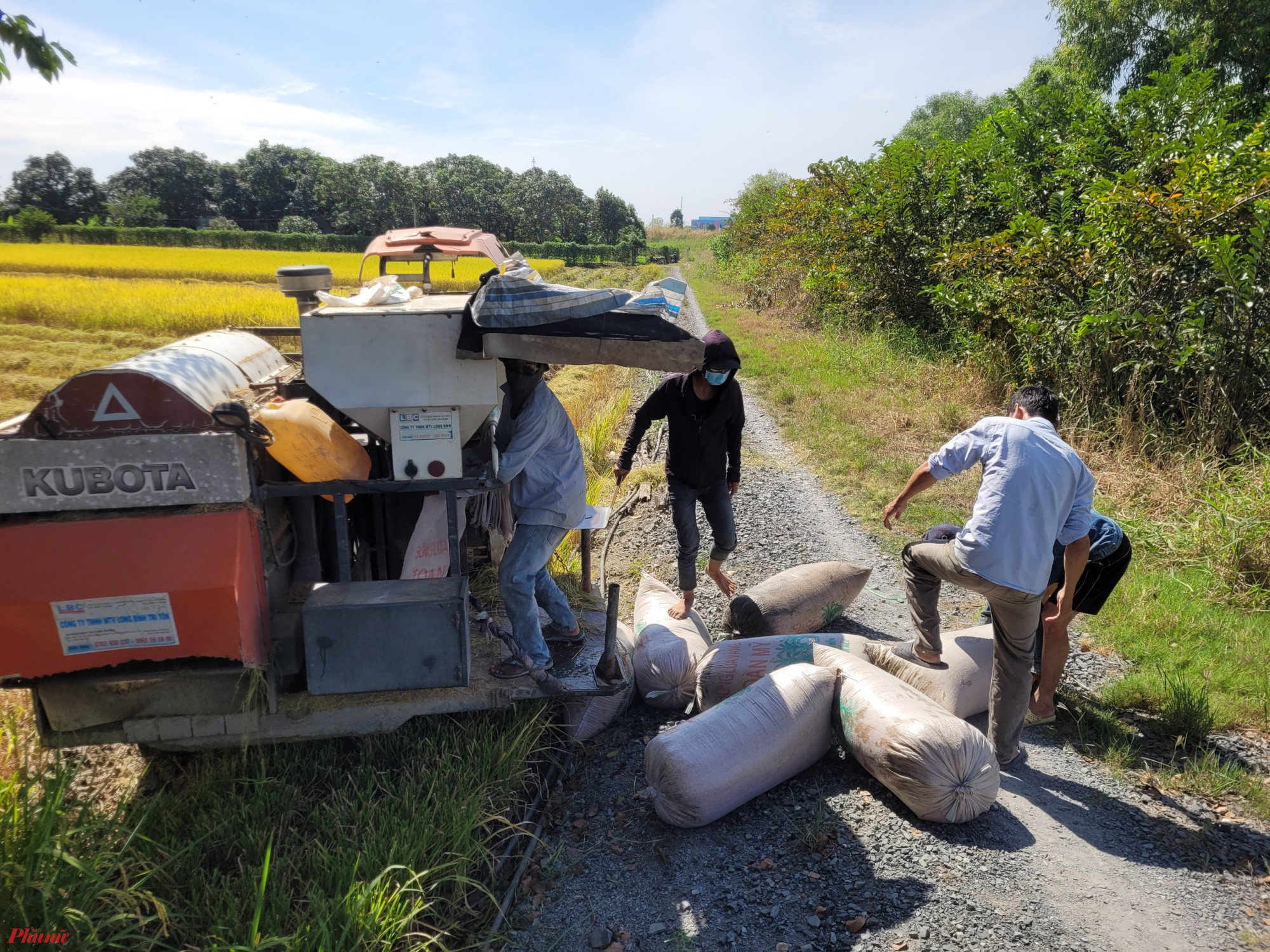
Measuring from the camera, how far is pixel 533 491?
378 centimetres

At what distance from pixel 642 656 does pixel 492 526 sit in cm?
129

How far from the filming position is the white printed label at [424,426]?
3404mm

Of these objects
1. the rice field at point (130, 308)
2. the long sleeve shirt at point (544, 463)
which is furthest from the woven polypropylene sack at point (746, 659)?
the rice field at point (130, 308)

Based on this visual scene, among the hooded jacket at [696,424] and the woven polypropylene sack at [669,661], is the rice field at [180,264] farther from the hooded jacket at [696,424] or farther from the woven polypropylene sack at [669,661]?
the woven polypropylene sack at [669,661]

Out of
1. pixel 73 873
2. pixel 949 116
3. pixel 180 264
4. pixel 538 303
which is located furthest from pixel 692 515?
pixel 949 116

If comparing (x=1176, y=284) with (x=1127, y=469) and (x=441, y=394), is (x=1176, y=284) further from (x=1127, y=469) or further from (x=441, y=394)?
(x=441, y=394)

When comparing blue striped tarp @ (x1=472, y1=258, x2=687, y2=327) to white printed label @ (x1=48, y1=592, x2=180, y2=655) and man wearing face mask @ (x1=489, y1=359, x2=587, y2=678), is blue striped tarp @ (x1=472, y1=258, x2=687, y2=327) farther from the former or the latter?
white printed label @ (x1=48, y1=592, x2=180, y2=655)

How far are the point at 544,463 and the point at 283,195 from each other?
70.6m

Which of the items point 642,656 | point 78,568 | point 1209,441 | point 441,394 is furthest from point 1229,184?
point 78,568

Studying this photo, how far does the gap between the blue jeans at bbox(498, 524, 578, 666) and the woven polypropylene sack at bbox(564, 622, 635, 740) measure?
0.34m

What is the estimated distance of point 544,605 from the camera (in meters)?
4.44

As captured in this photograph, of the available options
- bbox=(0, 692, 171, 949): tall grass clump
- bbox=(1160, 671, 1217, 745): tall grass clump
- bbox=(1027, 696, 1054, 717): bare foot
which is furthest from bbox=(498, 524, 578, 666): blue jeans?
bbox=(1160, 671, 1217, 745): tall grass clump

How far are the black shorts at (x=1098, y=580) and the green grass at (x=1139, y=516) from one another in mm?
622

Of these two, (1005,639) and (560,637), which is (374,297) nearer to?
(560,637)
